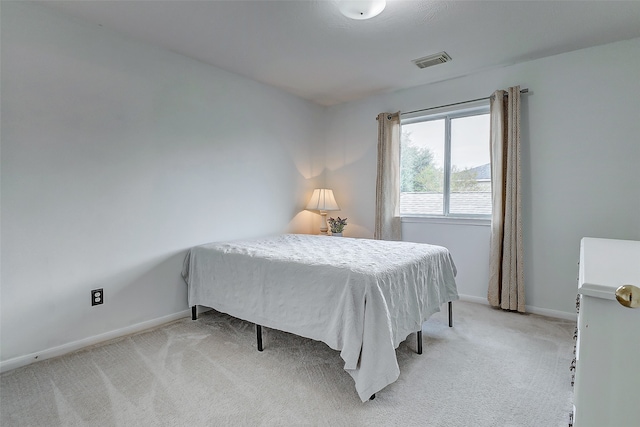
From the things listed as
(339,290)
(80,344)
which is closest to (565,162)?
(339,290)

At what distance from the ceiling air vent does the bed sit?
171 centimetres

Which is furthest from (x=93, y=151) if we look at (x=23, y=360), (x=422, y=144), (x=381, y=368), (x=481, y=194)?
(x=481, y=194)

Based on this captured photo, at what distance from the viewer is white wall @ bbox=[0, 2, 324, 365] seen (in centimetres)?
200

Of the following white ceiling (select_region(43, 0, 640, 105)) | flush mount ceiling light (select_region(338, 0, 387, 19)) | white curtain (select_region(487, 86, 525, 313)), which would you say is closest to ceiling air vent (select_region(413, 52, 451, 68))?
white ceiling (select_region(43, 0, 640, 105))

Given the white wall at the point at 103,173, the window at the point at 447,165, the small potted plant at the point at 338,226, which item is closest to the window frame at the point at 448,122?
the window at the point at 447,165

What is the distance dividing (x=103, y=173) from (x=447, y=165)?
325cm

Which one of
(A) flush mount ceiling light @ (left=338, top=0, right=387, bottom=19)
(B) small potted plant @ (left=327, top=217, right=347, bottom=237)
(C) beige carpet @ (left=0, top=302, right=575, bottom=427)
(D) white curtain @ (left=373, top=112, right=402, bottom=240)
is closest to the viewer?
(C) beige carpet @ (left=0, top=302, right=575, bottom=427)

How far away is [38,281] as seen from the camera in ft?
6.82

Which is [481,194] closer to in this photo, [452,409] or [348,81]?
[348,81]

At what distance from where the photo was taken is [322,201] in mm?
4016

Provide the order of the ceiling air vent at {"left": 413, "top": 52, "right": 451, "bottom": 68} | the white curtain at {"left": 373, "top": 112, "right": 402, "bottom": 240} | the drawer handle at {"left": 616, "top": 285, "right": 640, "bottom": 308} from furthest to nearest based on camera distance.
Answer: the white curtain at {"left": 373, "top": 112, "right": 402, "bottom": 240} < the ceiling air vent at {"left": 413, "top": 52, "right": 451, "bottom": 68} < the drawer handle at {"left": 616, "top": 285, "right": 640, "bottom": 308}

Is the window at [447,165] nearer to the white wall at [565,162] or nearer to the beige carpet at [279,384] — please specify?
the white wall at [565,162]

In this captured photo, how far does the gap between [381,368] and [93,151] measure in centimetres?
244

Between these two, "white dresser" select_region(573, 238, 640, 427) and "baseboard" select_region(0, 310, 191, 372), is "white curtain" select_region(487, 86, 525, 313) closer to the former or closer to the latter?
"white dresser" select_region(573, 238, 640, 427)
